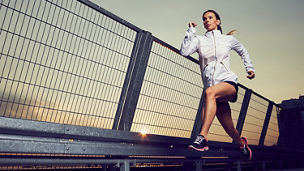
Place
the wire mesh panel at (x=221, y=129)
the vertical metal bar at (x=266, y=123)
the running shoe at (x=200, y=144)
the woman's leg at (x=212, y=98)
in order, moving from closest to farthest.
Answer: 1. the running shoe at (x=200, y=144)
2. the woman's leg at (x=212, y=98)
3. the wire mesh panel at (x=221, y=129)
4. the vertical metal bar at (x=266, y=123)

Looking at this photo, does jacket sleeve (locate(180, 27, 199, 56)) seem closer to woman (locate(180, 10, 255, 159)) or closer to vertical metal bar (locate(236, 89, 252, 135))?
woman (locate(180, 10, 255, 159))

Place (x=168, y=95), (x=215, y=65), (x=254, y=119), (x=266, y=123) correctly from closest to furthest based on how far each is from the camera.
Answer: (x=215, y=65)
(x=168, y=95)
(x=254, y=119)
(x=266, y=123)

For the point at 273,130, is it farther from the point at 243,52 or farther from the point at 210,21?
the point at 210,21

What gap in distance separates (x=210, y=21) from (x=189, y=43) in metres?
0.60

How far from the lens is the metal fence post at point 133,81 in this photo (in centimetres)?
409

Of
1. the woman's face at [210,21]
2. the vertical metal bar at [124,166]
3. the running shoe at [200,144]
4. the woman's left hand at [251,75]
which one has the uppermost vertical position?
the woman's face at [210,21]

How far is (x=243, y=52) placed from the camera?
458 centimetres

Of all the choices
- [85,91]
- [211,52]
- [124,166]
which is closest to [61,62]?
[85,91]

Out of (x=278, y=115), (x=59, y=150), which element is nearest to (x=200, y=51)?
(x=59, y=150)

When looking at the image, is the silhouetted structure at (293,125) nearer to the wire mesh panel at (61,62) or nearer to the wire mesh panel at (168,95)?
the wire mesh panel at (168,95)

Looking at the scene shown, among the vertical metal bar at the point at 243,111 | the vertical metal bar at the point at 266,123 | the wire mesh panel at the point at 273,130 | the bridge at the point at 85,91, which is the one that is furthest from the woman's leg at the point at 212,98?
the wire mesh panel at the point at 273,130

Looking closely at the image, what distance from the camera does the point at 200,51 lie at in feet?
14.0

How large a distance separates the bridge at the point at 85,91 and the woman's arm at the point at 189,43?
24.4 inches

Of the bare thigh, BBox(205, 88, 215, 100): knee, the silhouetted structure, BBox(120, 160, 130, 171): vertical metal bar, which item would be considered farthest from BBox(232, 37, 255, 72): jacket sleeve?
the silhouetted structure
